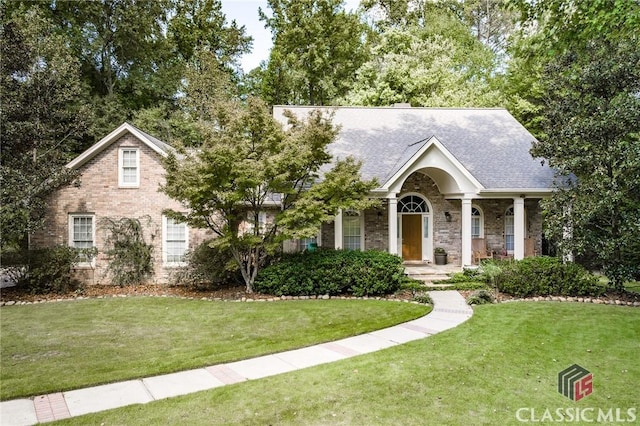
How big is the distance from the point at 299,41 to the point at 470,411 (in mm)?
28600

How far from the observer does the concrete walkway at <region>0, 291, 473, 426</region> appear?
5.04m

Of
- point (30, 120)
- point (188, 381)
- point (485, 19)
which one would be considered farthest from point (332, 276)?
point (485, 19)

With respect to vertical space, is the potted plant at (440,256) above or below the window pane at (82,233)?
below

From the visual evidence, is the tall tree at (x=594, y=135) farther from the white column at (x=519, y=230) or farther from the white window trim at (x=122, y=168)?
the white window trim at (x=122, y=168)

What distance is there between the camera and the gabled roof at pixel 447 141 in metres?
15.1

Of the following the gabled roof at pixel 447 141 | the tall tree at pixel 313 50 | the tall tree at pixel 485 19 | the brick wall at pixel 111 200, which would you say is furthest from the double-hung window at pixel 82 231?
the tall tree at pixel 485 19

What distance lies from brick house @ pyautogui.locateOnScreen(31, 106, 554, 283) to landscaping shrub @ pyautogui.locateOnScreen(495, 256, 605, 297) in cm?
242

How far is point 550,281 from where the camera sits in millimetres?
11914

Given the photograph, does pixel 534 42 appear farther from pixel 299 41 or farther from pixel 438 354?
pixel 299 41

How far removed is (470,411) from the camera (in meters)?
4.91

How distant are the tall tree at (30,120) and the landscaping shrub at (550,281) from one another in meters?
14.4

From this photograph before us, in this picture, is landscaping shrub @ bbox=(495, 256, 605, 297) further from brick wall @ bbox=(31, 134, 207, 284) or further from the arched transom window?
brick wall @ bbox=(31, 134, 207, 284)

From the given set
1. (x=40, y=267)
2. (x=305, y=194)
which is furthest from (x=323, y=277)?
(x=40, y=267)

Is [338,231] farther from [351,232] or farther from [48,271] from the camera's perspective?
[48,271]
